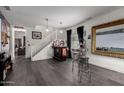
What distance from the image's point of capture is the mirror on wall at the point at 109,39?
4.03 metres

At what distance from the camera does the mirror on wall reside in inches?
159

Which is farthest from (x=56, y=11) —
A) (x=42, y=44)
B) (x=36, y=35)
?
(x=36, y=35)

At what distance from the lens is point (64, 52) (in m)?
6.97

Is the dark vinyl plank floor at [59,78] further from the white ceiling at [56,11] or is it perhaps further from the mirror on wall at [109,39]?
the white ceiling at [56,11]

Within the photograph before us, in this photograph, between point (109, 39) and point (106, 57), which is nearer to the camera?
point (109, 39)

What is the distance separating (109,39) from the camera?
4.58 meters

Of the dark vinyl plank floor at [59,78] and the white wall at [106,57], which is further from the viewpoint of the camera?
the white wall at [106,57]

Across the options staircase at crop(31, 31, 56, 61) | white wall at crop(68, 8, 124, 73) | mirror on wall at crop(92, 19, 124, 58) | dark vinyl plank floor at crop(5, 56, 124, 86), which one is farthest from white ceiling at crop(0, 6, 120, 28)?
staircase at crop(31, 31, 56, 61)

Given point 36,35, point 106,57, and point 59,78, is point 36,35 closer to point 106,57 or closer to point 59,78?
point 59,78

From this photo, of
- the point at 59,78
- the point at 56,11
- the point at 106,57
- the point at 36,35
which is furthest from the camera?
the point at 36,35

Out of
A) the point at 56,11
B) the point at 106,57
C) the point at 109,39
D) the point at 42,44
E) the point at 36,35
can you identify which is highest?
the point at 56,11

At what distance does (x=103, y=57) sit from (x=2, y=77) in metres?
4.54

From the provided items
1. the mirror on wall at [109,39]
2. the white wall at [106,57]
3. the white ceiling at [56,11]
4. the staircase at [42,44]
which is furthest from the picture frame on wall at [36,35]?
the mirror on wall at [109,39]
